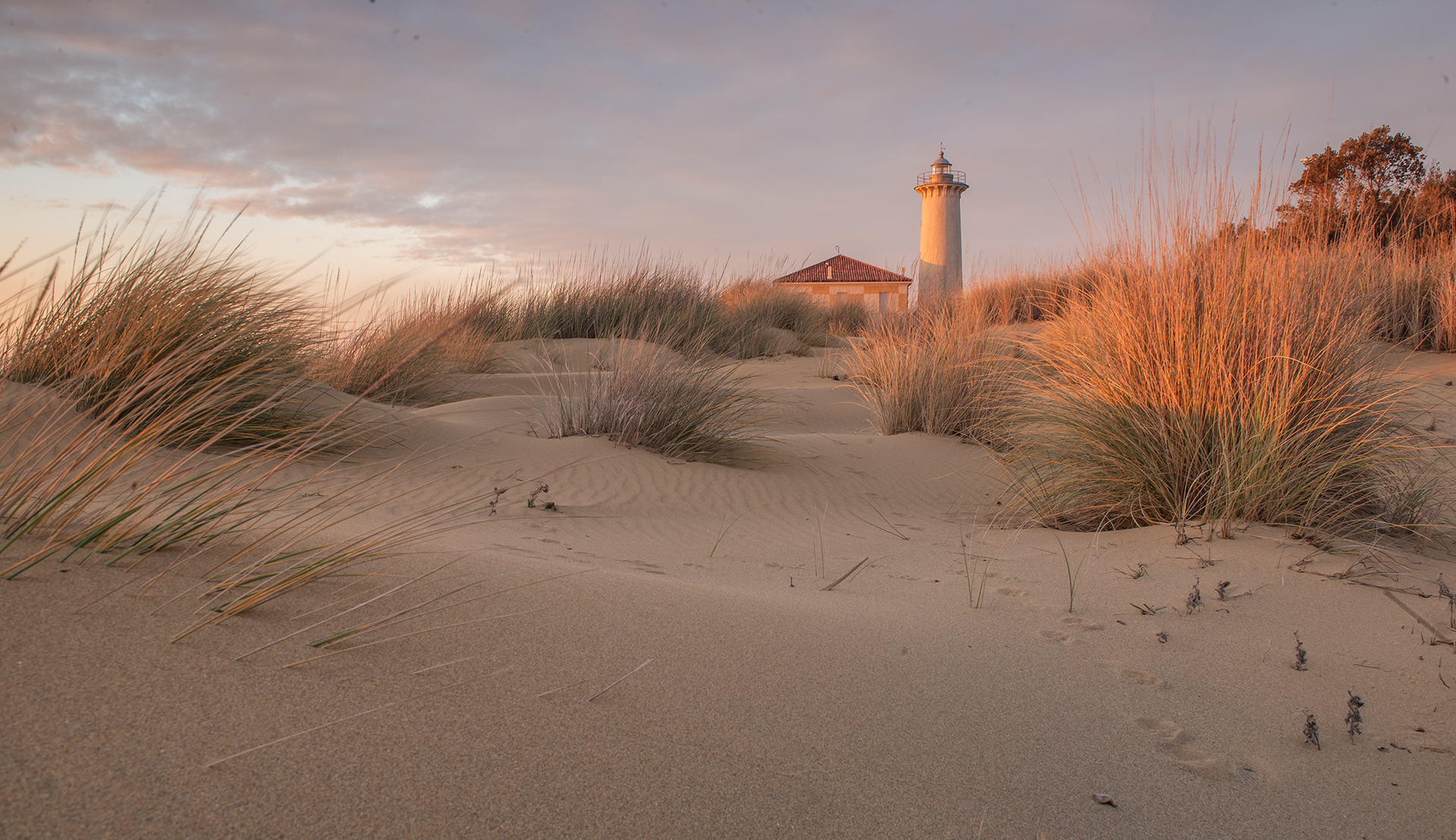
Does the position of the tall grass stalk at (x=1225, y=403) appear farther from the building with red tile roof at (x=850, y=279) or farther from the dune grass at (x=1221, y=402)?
the building with red tile roof at (x=850, y=279)

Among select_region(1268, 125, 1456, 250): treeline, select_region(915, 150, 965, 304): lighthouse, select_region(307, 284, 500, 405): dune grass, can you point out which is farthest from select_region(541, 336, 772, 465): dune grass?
select_region(915, 150, 965, 304): lighthouse

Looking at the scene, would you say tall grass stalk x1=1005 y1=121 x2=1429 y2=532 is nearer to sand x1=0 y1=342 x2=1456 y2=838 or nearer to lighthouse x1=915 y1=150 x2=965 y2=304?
sand x1=0 y1=342 x2=1456 y2=838

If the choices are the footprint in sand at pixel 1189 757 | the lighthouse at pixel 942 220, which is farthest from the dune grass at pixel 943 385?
the lighthouse at pixel 942 220

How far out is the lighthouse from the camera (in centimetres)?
3031

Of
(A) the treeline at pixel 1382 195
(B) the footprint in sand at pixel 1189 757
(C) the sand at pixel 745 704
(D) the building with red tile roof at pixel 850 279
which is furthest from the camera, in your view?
(D) the building with red tile roof at pixel 850 279

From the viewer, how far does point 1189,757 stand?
1736 mm

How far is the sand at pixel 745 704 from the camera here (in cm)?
119

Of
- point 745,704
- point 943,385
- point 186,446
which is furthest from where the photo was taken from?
point 943,385

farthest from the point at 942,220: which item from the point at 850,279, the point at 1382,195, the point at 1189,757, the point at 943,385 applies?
the point at 1189,757

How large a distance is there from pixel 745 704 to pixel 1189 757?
0.98 meters

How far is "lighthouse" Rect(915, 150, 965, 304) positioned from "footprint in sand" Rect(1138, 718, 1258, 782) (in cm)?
2941

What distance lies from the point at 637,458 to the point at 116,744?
4000 millimetres

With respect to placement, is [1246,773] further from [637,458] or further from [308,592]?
[637,458]

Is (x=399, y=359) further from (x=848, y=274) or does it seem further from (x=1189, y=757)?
(x=848, y=274)
